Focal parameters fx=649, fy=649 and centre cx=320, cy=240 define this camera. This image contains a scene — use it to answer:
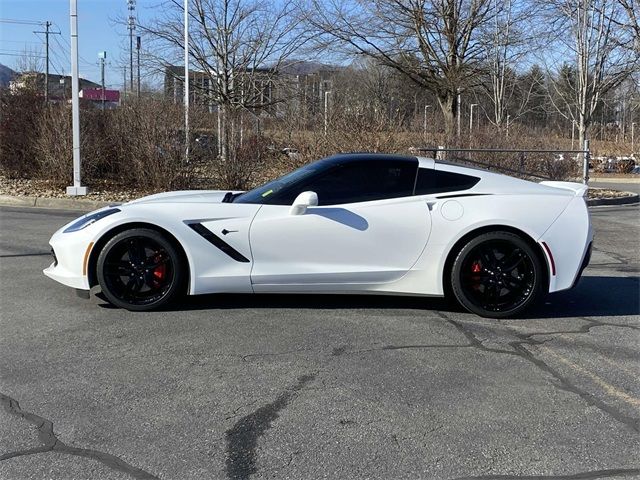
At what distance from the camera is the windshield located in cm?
552

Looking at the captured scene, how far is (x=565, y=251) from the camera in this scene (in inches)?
211

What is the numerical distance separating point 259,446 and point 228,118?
1160 centimetres

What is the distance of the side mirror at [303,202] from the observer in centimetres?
519

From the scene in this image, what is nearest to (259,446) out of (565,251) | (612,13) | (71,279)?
(71,279)

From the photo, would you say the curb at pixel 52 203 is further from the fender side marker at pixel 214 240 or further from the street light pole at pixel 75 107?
the fender side marker at pixel 214 240

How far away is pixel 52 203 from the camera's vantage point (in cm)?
1383

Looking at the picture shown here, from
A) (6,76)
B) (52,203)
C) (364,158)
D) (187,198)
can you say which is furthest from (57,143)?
(364,158)

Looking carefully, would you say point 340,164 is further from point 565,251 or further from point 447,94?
point 447,94

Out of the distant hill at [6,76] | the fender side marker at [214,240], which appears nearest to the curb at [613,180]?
the distant hill at [6,76]

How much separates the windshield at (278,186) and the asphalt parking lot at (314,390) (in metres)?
0.94

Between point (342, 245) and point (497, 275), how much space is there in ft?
4.36

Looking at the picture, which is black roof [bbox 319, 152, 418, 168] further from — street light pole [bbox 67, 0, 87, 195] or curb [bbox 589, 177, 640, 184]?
curb [bbox 589, 177, 640, 184]

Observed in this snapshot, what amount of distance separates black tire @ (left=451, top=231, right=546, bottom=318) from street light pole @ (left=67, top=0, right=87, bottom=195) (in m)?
11.0

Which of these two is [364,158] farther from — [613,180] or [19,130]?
[613,180]
